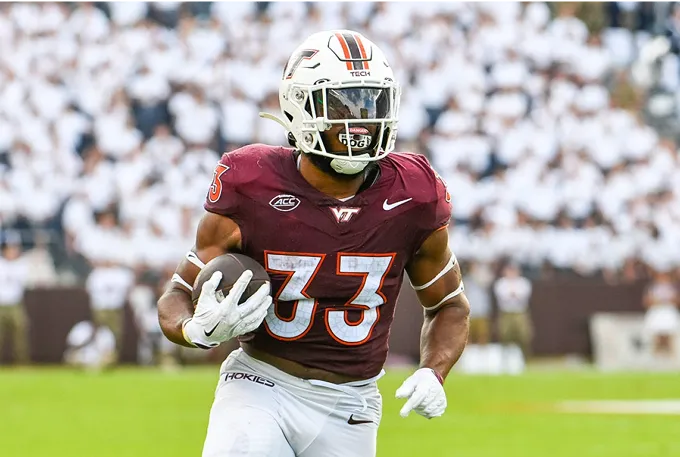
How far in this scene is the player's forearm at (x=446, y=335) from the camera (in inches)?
165

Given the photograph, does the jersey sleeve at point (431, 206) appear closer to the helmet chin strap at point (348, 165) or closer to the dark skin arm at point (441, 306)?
the dark skin arm at point (441, 306)

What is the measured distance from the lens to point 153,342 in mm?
14172

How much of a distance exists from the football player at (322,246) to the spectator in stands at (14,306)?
1054 cm

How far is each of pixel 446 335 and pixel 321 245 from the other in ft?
2.00

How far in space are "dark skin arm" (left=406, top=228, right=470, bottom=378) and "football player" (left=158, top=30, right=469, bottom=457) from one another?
0.05 m

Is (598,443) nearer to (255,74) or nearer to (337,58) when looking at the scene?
(337,58)

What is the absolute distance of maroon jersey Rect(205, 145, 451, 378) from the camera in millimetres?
4000

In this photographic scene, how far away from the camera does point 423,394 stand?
12.7 ft

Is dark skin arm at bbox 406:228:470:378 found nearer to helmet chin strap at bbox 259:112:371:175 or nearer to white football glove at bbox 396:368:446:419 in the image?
white football glove at bbox 396:368:446:419

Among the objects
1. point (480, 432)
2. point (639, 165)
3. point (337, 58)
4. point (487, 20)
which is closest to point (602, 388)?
point (480, 432)

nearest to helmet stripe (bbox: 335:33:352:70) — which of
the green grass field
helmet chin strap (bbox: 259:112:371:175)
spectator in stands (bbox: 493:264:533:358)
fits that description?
helmet chin strap (bbox: 259:112:371:175)

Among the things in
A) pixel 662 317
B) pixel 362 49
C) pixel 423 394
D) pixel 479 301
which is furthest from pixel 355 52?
pixel 662 317

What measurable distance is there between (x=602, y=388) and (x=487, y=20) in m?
6.28

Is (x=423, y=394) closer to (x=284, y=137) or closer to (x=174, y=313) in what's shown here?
(x=174, y=313)
